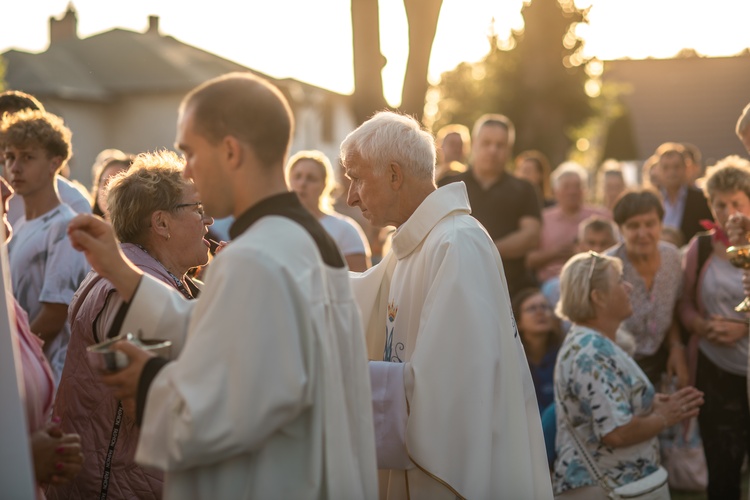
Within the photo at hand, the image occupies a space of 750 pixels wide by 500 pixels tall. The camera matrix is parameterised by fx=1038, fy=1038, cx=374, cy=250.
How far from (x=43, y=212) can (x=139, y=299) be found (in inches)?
114

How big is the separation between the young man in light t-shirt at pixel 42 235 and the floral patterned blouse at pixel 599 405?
2.72m

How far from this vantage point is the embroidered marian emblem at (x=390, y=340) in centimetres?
441

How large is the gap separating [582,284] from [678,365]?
219 cm

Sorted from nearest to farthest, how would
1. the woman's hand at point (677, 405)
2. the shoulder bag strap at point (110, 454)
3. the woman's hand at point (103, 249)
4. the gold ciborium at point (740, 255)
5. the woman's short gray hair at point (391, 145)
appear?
the woman's hand at point (103, 249), the shoulder bag strap at point (110, 454), the woman's short gray hair at point (391, 145), the woman's hand at point (677, 405), the gold ciborium at point (740, 255)

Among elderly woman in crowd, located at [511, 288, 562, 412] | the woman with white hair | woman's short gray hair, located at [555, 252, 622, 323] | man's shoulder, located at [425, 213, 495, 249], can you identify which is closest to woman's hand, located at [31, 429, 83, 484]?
man's shoulder, located at [425, 213, 495, 249]

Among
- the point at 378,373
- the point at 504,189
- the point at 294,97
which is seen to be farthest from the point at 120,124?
the point at 378,373

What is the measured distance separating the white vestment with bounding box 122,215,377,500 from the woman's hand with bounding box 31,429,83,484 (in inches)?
24.6

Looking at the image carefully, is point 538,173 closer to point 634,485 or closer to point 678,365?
point 678,365

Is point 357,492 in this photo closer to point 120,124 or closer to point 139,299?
point 139,299

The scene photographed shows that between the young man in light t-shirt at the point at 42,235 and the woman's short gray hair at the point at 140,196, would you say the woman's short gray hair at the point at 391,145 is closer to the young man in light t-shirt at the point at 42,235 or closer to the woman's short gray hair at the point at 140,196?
the woman's short gray hair at the point at 140,196

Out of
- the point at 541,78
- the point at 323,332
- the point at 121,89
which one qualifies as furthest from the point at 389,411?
the point at 541,78

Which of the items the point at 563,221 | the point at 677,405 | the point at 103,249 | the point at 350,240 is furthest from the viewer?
the point at 563,221

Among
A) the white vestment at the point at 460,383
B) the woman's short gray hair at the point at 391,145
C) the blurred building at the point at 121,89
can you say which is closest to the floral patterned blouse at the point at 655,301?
the white vestment at the point at 460,383

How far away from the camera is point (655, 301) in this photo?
7.43 m
